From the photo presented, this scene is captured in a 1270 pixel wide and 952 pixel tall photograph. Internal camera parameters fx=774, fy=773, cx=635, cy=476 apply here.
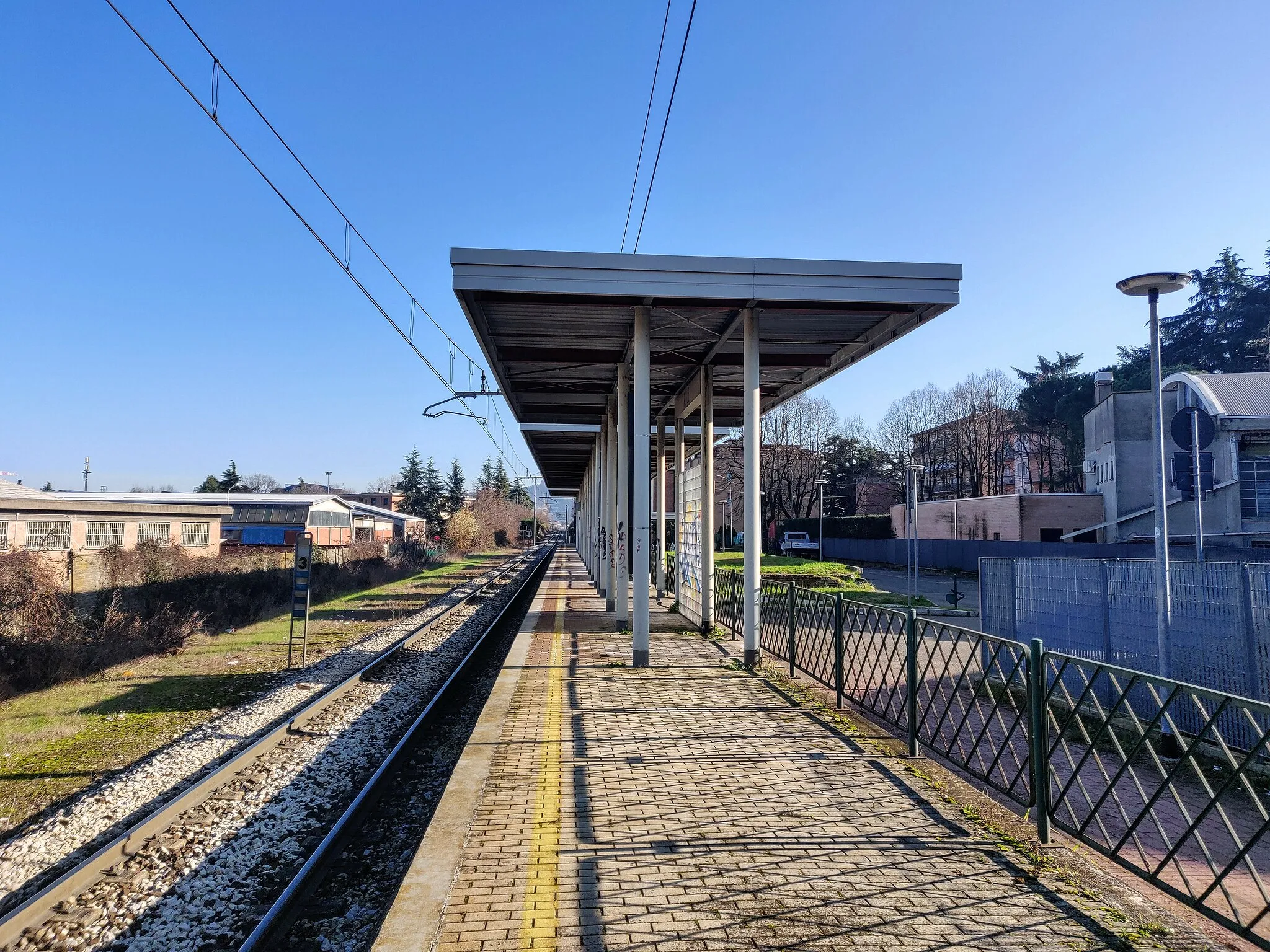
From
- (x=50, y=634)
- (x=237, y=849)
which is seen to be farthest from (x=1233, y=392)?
(x=50, y=634)

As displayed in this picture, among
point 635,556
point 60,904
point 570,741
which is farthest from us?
point 635,556

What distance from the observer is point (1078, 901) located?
13.4 feet

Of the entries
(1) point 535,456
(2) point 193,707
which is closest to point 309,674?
(2) point 193,707

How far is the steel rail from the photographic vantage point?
442 cm

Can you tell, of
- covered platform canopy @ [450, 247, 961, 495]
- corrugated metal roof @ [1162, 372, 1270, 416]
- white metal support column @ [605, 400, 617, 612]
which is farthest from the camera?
corrugated metal roof @ [1162, 372, 1270, 416]

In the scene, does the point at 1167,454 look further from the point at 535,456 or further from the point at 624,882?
the point at 624,882

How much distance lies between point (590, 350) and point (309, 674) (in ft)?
24.1

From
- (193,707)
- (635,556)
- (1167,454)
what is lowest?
(193,707)

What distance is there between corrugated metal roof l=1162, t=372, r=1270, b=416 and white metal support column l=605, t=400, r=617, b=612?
61.5 ft

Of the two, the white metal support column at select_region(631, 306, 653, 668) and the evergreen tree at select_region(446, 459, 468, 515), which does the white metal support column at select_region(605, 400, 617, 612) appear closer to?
the white metal support column at select_region(631, 306, 653, 668)

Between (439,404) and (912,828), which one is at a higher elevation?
(439,404)

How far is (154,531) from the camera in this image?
3284cm

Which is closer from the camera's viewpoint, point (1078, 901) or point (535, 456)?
point (1078, 901)

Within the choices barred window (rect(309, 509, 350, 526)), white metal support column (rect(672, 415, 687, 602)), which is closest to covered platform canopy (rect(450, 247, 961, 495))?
white metal support column (rect(672, 415, 687, 602))
